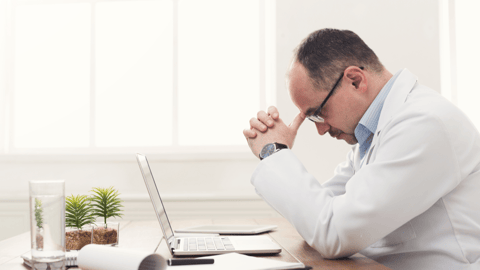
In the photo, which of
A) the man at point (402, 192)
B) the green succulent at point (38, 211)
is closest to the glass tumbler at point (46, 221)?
the green succulent at point (38, 211)

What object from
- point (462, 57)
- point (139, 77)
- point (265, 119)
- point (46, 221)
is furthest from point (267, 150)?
point (462, 57)

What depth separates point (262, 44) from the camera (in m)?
2.96

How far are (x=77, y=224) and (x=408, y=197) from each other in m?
0.80

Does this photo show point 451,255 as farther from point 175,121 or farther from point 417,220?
point 175,121

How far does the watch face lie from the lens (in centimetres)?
114

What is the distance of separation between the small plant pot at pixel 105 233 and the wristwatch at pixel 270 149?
46 cm

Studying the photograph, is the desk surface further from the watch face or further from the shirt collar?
the shirt collar

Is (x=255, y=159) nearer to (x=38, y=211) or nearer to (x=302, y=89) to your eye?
(x=302, y=89)

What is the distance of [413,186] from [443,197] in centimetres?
14

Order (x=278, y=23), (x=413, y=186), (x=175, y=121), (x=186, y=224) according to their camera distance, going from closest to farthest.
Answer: (x=413, y=186) → (x=186, y=224) → (x=278, y=23) → (x=175, y=121)

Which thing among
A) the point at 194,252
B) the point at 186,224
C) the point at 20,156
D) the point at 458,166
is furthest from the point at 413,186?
the point at 20,156

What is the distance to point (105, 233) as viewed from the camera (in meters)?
0.95

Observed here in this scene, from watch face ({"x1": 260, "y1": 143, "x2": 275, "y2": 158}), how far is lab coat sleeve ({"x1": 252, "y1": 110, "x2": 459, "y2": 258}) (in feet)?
0.74

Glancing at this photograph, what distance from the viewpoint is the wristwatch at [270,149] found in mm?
1132
